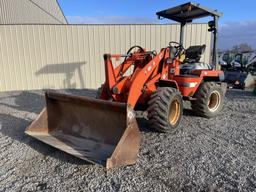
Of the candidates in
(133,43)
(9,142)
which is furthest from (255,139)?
(133,43)

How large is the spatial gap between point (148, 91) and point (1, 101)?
17.3 feet

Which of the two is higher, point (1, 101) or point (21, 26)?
point (21, 26)

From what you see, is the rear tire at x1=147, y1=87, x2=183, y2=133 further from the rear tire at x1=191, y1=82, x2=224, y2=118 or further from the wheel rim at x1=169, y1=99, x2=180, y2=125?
the rear tire at x1=191, y1=82, x2=224, y2=118

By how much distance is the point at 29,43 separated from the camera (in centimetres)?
870

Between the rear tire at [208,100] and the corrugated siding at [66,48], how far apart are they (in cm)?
475

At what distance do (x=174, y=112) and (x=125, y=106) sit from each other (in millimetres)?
1426

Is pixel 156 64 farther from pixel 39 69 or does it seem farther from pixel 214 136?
pixel 39 69

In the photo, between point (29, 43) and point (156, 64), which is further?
point (29, 43)

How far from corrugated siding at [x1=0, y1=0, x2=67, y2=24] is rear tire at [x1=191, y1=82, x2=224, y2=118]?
9382 millimetres

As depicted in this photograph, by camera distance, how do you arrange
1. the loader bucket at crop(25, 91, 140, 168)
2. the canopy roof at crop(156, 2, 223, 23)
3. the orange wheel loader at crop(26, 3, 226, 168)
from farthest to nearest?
the canopy roof at crop(156, 2, 223, 23) → the orange wheel loader at crop(26, 3, 226, 168) → the loader bucket at crop(25, 91, 140, 168)

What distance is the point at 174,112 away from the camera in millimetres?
4125

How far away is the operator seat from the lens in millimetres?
5062

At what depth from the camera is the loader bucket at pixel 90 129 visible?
284 cm

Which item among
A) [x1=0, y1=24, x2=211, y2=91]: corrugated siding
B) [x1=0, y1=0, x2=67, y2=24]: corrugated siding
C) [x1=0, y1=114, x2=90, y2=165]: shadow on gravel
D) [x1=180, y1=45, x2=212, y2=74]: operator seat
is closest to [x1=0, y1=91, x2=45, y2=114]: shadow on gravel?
[x1=0, y1=114, x2=90, y2=165]: shadow on gravel
